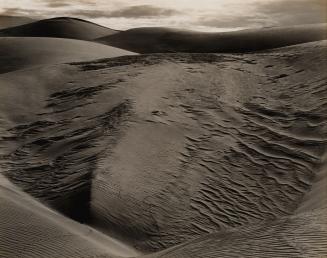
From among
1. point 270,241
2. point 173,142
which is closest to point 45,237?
point 270,241

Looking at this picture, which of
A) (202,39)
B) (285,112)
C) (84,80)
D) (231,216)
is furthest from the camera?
(202,39)

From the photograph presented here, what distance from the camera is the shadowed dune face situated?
11.3ft

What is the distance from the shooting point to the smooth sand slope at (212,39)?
31.7 feet

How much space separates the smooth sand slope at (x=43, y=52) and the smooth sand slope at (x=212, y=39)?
190cm

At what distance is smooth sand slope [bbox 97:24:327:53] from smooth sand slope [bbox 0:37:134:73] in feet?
6.23

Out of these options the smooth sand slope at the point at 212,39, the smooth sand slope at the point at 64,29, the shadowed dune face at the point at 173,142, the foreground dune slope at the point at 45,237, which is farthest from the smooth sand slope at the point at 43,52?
the foreground dune slope at the point at 45,237

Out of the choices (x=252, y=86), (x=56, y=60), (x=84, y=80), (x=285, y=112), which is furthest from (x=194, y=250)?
(x=56, y=60)

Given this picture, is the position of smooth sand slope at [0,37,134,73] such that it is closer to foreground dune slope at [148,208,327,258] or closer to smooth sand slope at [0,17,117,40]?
smooth sand slope at [0,17,117,40]

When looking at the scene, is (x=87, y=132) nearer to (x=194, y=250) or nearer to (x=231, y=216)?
(x=231, y=216)

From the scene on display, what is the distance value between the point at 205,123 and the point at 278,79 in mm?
1485

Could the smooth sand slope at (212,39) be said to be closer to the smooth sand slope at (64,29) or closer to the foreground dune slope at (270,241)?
the smooth sand slope at (64,29)

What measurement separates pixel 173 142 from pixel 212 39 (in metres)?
6.56

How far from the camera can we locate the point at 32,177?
13.5 feet

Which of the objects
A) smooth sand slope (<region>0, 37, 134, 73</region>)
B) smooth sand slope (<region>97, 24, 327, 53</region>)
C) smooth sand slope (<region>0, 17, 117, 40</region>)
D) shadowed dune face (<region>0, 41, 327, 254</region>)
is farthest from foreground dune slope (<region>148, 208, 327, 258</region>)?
smooth sand slope (<region>0, 17, 117, 40</region>)
